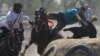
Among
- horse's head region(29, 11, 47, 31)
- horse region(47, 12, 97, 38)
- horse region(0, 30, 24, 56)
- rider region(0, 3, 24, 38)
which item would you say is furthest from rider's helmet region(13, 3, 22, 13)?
horse region(47, 12, 97, 38)

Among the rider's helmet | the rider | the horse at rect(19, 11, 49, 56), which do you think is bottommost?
the horse at rect(19, 11, 49, 56)

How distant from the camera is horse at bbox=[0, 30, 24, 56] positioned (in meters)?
11.0

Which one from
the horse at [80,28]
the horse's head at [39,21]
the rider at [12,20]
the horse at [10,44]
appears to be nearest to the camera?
the horse at [10,44]

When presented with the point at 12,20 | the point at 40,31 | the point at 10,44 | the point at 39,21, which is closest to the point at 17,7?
the point at 12,20

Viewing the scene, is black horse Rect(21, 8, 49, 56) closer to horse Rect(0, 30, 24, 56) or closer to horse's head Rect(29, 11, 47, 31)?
horse's head Rect(29, 11, 47, 31)

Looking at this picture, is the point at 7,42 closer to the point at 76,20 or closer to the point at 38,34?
the point at 38,34

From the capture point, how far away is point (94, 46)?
8.79 m

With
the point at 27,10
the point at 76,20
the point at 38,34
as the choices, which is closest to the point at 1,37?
the point at 38,34

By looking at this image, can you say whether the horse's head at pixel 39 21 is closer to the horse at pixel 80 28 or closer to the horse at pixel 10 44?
the horse at pixel 80 28

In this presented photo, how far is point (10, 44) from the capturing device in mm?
11109

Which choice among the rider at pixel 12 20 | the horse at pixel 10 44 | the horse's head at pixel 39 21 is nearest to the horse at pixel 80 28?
the horse's head at pixel 39 21

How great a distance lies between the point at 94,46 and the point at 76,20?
401 centimetres

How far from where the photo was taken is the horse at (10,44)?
11.0 meters

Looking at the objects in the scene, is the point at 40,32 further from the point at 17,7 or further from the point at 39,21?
the point at 17,7
